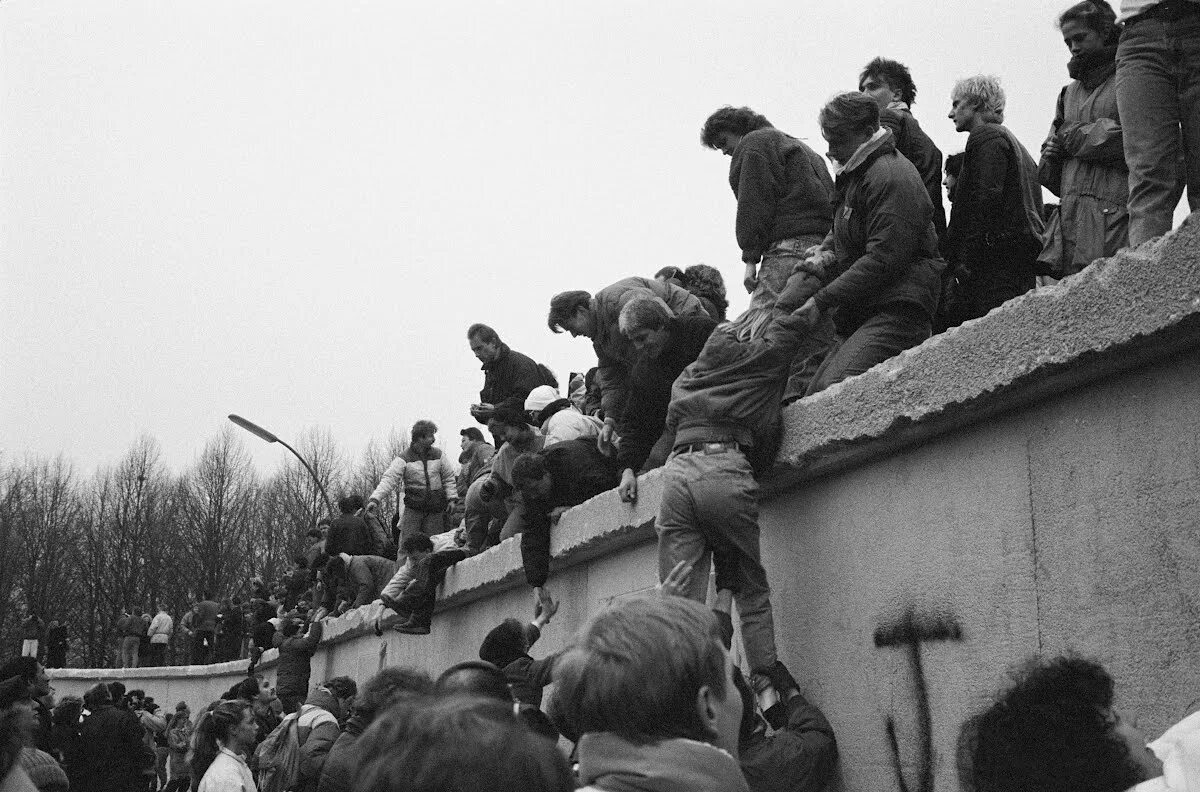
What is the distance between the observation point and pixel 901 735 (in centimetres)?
455

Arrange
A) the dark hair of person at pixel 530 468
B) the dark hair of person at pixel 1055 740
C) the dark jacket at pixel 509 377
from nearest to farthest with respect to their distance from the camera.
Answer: the dark hair of person at pixel 1055 740
the dark hair of person at pixel 530 468
the dark jacket at pixel 509 377

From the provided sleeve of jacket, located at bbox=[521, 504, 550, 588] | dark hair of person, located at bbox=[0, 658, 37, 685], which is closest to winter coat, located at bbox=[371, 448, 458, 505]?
dark hair of person, located at bbox=[0, 658, 37, 685]

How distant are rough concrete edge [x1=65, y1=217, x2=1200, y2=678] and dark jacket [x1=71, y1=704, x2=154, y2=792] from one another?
4760mm

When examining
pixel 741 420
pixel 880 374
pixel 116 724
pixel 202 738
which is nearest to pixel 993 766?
pixel 880 374

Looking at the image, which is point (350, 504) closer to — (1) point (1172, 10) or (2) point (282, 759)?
(2) point (282, 759)

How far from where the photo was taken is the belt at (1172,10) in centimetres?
430

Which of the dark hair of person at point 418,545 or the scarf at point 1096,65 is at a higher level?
the scarf at point 1096,65

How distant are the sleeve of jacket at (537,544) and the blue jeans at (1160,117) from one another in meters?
4.22

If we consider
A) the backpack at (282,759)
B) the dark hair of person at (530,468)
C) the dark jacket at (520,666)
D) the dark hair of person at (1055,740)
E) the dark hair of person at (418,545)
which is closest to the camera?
the dark hair of person at (1055,740)

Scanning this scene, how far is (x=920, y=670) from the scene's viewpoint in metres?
4.48

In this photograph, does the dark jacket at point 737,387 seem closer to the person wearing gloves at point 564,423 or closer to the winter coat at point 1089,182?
the winter coat at point 1089,182

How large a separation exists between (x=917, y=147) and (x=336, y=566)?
10.2 meters

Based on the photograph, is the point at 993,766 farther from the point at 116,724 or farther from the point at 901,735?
the point at 116,724

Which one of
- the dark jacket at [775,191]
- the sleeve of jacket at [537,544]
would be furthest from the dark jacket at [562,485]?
the dark jacket at [775,191]
